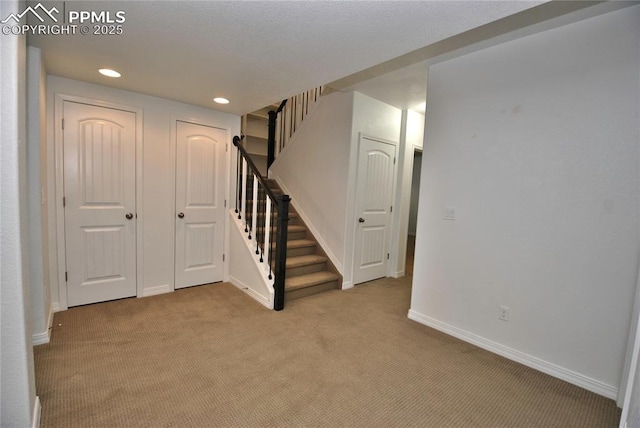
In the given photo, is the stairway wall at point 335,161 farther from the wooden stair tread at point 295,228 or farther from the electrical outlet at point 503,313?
the electrical outlet at point 503,313

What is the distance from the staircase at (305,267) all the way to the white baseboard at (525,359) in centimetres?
115

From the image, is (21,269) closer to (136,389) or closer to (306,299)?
(136,389)

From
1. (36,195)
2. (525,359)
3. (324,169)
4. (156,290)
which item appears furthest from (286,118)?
(525,359)

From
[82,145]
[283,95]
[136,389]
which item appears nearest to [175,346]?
[136,389]

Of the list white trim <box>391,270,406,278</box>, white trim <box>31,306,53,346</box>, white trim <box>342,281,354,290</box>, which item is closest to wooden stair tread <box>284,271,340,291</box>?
white trim <box>342,281,354,290</box>

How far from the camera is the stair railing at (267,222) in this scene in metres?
3.05

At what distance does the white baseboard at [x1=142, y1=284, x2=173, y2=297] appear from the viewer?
11.0ft

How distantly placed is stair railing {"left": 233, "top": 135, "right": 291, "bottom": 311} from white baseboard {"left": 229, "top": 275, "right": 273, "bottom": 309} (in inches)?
3.8

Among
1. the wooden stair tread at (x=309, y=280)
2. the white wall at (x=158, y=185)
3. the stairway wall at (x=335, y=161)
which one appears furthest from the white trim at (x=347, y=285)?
the white wall at (x=158, y=185)

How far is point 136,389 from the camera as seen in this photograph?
1.85 metres

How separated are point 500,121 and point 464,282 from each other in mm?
1398

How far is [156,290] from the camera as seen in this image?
11.3 feet

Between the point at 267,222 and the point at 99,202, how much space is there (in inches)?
65.8

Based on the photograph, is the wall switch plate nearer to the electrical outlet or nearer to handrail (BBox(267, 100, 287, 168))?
the electrical outlet
